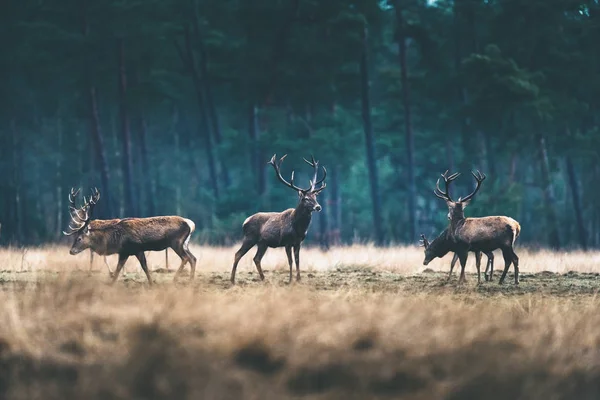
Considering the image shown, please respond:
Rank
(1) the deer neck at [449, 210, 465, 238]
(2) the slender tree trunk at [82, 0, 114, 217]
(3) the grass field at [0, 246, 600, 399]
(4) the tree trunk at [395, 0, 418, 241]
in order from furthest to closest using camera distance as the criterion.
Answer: (2) the slender tree trunk at [82, 0, 114, 217]
(4) the tree trunk at [395, 0, 418, 241]
(1) the deer neck at [449, 210, 465, 238]
(3) the grass field at [0, 246, 600, 399]

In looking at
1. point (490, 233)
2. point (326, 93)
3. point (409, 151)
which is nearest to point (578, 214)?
point (409, 151)

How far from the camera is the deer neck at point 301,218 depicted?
18.0 m

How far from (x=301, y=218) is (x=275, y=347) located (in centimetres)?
855

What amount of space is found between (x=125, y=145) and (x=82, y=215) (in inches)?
819

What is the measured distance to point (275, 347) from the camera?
9.49m

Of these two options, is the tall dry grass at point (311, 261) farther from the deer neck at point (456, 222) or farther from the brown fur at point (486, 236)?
the brown fur at point (486, 236)

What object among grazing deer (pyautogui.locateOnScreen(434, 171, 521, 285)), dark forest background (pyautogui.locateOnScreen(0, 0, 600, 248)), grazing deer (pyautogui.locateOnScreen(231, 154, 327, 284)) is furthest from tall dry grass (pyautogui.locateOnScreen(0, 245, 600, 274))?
dark forest background (pyautogui.locateOnScreen(0, 0, 600, 248))

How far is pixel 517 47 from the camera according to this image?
3906 centimetres

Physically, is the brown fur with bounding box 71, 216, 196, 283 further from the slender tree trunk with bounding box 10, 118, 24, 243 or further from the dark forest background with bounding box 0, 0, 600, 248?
the slender tree trunk with bounding box 10, 118, 24, 243

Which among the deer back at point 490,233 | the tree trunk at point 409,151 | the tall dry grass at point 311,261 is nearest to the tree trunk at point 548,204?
the tree trunk at point 409,151

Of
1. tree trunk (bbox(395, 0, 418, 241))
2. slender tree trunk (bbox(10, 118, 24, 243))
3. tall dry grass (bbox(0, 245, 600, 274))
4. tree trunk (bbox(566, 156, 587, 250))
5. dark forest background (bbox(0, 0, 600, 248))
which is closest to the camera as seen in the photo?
tall dry grass (bbox(0, 245, 600, 274))

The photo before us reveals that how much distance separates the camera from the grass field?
8.92 meters

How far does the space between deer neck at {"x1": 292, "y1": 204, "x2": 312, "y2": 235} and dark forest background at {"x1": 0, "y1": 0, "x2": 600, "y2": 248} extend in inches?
573

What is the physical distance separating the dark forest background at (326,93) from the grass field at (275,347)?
21.6 m
